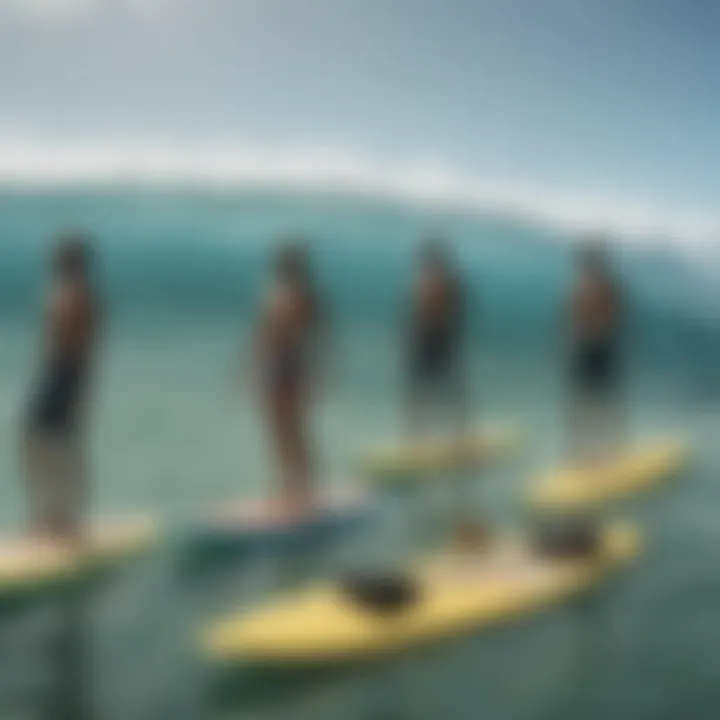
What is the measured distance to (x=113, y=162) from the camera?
193cm

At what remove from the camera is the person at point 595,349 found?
2061mm

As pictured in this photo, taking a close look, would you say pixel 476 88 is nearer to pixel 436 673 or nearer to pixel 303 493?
pixel 303 493

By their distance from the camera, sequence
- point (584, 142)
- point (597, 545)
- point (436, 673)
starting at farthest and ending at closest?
point (584, 142), point (597, 545), point (436, 673)

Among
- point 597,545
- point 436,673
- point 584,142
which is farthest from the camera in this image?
point 584,142

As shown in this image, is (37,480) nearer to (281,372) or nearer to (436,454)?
(281,372)

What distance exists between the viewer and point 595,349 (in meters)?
2.07

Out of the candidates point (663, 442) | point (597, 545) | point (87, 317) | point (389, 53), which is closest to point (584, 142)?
point (389, 53)

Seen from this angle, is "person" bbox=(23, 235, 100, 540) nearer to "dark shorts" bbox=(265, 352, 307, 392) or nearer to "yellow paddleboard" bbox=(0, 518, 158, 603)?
"yellow paddleboard" bbox=(0, 518, 158, 603)

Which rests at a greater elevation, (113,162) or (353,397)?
(113,162)

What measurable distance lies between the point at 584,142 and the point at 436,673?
814 mm

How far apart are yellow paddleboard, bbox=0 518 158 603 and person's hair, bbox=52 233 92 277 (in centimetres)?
33

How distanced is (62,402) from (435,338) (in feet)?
1.71

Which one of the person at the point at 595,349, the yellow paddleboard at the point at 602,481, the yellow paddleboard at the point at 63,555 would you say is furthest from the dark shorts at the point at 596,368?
the yellow paddleboard at the point at 63,555

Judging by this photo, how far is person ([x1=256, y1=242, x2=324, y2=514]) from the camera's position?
192cm
